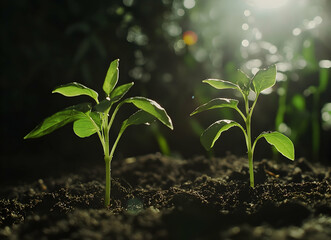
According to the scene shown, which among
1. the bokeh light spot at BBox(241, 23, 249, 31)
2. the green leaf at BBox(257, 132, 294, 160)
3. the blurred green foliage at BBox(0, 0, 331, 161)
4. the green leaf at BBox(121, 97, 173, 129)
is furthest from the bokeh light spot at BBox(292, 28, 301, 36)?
the green leaf at BBox(121, 97, 173, 129)

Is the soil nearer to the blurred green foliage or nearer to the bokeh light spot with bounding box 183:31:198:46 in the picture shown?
the blurred green foliage

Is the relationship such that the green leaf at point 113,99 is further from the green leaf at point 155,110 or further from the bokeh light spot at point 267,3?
the bokeh light spot at point 267,3

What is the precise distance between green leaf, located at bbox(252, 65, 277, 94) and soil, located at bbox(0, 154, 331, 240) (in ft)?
1.39

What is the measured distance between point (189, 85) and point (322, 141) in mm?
1308

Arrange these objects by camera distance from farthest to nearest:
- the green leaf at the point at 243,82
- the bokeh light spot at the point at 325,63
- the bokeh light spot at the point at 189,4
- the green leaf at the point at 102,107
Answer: the bokeh light spot at the point at 189,4, the bokeh light spot at the point at 325,63, the green leaf at the point at 243,82, the green leaf at the point at 102,107

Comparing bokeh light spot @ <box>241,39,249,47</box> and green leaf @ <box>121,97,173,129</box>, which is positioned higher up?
bokeh light spot @ <box>241,39,249,47</box>

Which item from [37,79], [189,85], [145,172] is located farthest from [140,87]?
[145,172]

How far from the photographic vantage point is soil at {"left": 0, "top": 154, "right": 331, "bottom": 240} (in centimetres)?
94

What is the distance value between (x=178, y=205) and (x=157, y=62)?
7.86ft

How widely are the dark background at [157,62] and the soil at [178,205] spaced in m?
0.85

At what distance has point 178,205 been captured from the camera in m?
1.31

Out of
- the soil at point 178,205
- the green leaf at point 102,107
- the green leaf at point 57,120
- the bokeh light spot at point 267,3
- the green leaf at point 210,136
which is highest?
the bokeh light spot at point 267,3

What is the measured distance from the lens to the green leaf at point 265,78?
54.4 inches

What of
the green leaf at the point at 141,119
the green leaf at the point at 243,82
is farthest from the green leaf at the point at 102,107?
the green leaf at the point at 243,82
